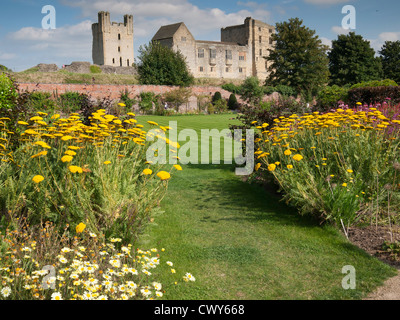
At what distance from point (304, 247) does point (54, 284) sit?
2775 mm

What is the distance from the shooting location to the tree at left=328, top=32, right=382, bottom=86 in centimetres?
4462

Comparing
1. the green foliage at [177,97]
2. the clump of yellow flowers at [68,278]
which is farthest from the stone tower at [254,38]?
the clump of yellow flowers at [68,278]

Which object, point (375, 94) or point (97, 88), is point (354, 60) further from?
point (375, 94)

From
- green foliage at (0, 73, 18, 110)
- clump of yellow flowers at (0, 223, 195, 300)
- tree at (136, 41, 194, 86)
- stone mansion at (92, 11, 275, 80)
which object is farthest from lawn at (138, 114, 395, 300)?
stone mansion at (92, 11, 275, 80)

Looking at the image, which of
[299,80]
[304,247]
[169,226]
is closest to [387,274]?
[304,247]

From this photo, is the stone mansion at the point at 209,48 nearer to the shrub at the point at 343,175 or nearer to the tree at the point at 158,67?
the tree at the point at 158,67

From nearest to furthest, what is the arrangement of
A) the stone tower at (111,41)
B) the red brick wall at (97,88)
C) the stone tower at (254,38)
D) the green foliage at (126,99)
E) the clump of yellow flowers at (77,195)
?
1. the clump of yellow flowers at (77,195)
2. the red brick wall at (97,88)
3. the green foliage at (126,99)
4. the stone tower at (111,41)
5. the stone tower at (254,38)

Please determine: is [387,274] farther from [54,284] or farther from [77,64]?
[77,64]

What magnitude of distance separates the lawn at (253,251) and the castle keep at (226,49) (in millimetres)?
50372

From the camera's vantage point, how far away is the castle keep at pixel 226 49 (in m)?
54.9

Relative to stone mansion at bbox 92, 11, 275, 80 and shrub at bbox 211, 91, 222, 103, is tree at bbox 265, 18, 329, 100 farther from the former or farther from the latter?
stone mansion at bbox 92, 11, 275, 80

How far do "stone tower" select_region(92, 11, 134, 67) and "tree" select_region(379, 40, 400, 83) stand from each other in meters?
39.8
